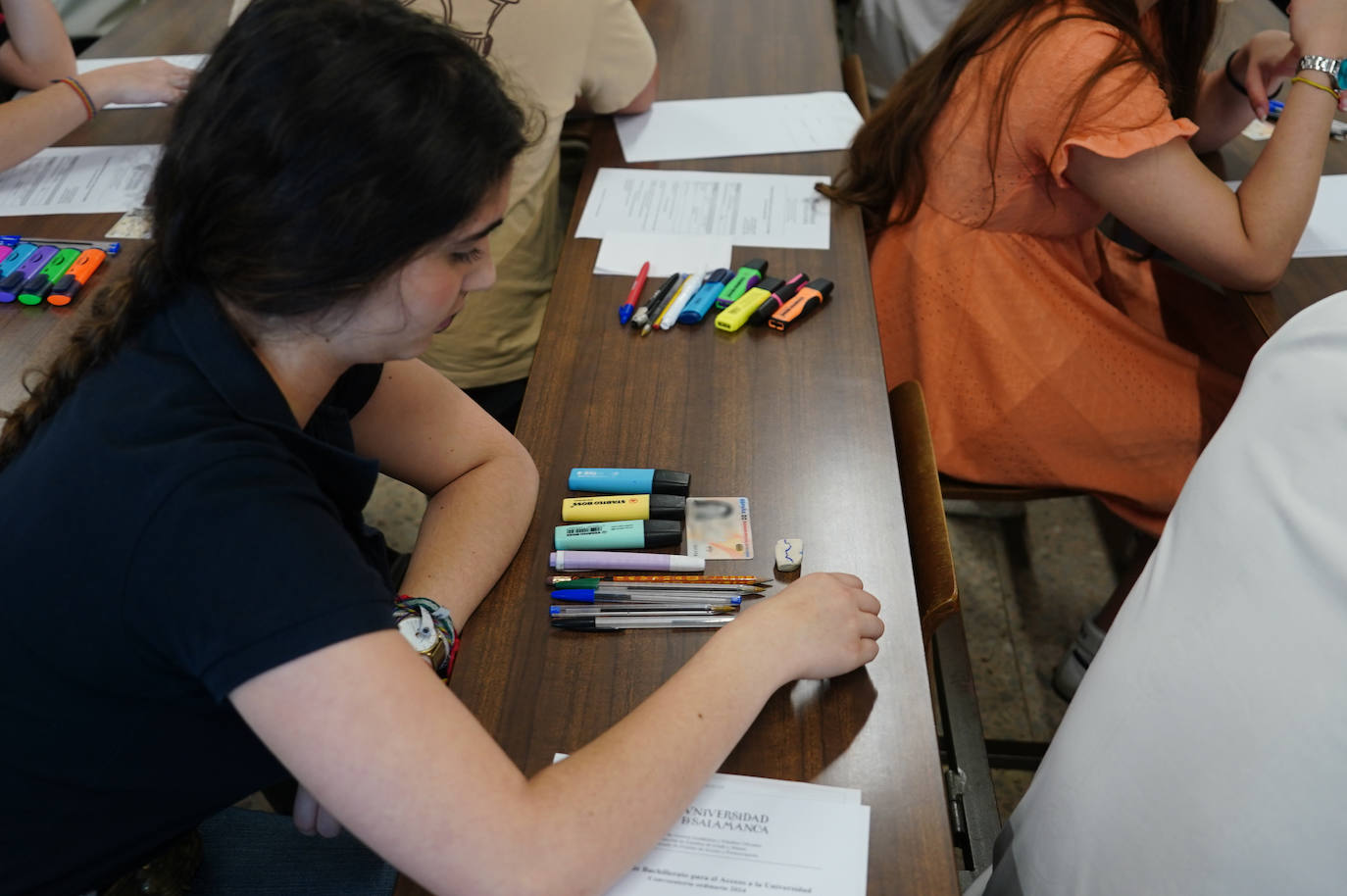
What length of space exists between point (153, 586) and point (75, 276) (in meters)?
0.96

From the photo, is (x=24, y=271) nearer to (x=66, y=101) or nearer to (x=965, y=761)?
(x=66, y=101)

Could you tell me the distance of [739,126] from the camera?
1.73 m

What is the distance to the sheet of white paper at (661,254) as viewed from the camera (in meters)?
1.39

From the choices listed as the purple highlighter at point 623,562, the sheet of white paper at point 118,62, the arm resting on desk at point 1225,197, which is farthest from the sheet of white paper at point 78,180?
the arm resting on desk at point 1225,197

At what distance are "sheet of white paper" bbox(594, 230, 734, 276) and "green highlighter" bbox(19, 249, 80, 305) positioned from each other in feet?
2.51

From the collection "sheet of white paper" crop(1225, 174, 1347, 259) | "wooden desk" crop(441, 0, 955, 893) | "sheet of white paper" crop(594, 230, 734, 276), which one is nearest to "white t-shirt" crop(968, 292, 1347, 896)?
"wooden desk" crop(441, 0, 955, 893)

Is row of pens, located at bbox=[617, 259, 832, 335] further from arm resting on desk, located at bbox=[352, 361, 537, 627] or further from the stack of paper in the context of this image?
the stack of paper

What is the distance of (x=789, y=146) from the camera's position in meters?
1.68

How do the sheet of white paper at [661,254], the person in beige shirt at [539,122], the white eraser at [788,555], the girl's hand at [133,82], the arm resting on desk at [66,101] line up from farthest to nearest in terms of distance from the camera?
the girl's hand at [133,82]
the arm resting on desk at [66,101]
the person in beige shirt at [539,122]
the sheet of white paper at [661,254]
the white eraser at [788,555]

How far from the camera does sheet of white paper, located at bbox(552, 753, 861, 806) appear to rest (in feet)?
2.57

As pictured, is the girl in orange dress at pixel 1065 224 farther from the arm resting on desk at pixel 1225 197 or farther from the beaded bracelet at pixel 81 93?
the beaded bracelet at pixel 81 93

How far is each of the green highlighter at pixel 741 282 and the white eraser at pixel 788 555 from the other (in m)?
0.43

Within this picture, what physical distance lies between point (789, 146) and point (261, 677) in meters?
1.30

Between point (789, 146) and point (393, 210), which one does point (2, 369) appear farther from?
point (789, 146)
